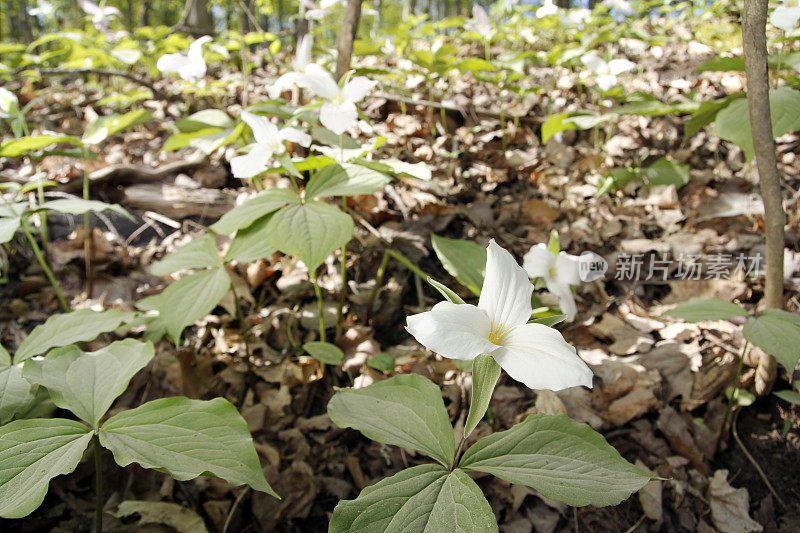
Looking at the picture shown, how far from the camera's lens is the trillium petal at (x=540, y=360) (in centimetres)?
83

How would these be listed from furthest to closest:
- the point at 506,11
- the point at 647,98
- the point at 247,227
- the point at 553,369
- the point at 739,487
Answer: the point at 506,11 < the point at 647,98 < the point at 247,227 < the point at 739,487 < the point at 553,369

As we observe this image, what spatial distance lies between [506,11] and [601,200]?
490 cm

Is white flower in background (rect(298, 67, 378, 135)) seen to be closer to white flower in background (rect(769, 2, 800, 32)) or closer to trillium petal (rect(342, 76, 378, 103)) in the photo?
trillium petal (rect(342, 76, 378, 103))

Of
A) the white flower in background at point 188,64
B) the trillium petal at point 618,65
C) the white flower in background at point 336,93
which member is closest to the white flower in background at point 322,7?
the white flower in background at point 188,64

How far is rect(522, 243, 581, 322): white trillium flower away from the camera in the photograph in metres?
1.43

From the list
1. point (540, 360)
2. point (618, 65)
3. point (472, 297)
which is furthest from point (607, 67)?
point (540, 360)

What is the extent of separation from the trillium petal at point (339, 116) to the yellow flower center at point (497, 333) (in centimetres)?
100

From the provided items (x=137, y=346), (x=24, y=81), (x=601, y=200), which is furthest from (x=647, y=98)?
(x=24, y=81)

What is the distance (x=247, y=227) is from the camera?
167cm

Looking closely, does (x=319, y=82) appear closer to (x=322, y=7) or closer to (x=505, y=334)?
(x=505, y=334)

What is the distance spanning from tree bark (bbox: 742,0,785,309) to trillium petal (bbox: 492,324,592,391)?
1078 millimetres

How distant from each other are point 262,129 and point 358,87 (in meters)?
0.39

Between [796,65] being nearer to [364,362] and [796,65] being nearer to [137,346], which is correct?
[364,362]

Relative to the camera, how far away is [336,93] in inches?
67.7
